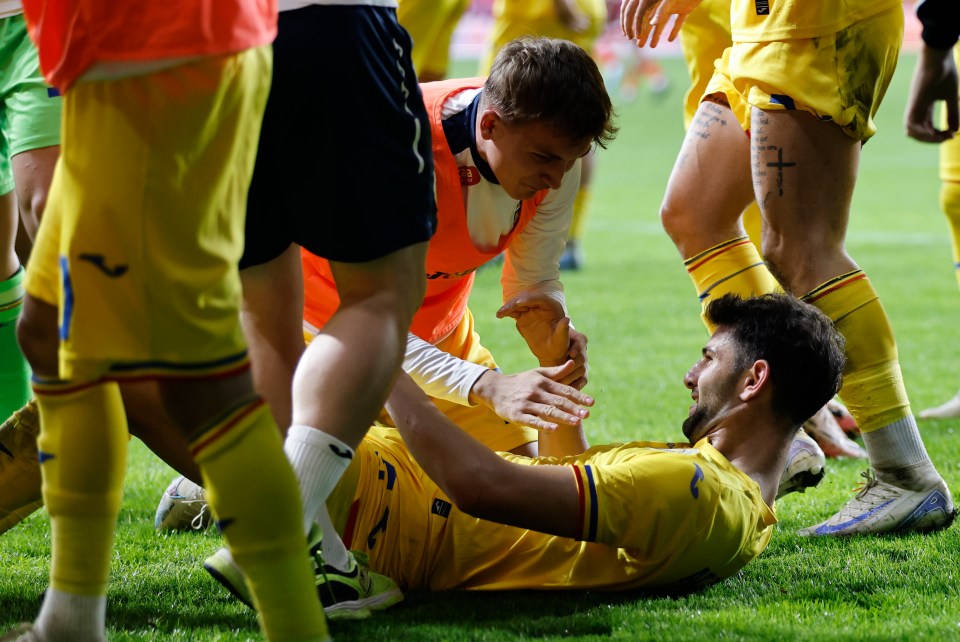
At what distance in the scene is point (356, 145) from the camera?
2.06 m

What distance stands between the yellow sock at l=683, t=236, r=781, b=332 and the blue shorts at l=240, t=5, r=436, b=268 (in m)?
1.37

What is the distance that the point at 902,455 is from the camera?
10.1 feet

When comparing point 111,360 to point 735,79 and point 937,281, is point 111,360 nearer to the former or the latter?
point 735,79

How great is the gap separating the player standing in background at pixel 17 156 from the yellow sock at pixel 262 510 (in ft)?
5.40

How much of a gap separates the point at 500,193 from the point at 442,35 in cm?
423

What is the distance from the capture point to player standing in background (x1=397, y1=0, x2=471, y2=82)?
6.23 meters

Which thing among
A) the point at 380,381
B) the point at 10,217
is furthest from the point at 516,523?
the point at 10,217

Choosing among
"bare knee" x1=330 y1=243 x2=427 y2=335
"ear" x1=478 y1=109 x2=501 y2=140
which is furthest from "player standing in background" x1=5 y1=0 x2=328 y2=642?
"ear" x1=478 y1=109 x2=501 y2=140

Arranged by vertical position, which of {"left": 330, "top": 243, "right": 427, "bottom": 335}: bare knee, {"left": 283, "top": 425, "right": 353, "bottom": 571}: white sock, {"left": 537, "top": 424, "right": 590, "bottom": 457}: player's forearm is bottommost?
{"left": 537, "top": 424, "right": 590, "bottom": 457}: player's forearm

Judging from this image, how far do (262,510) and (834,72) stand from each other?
6.41 feet

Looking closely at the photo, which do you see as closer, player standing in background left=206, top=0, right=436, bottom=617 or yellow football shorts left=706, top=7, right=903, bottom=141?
player standing in background left=206, top=0, right=436, bottom=617

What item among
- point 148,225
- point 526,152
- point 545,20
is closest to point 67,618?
point 148,225

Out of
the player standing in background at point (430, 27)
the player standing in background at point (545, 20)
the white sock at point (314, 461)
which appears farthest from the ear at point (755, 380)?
the player standing in background at point (545, 20)

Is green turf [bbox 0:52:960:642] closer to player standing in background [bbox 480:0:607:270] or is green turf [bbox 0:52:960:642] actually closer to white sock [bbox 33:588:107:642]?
white sock [bbox 33:588:107:642]
